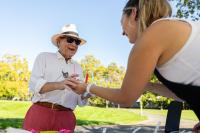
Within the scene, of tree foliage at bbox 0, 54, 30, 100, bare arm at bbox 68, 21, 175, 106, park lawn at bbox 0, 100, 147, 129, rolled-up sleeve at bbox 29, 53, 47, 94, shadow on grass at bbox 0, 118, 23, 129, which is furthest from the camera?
tree foliage at bbox 0, 54, 30, 100

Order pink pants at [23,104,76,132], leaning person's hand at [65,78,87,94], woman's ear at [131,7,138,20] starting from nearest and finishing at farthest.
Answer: woman's ear at [131,7,138,20]
leaning person's hand at [65,78,87,94]
pink pants at [23,104,76,132]

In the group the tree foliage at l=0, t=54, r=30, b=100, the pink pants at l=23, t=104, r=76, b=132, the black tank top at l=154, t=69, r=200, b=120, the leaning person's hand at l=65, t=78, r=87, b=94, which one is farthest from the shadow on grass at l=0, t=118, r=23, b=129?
the tree foliage at l=0, t=54, r=30, b=100

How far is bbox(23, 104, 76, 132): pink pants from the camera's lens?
12.3 feet

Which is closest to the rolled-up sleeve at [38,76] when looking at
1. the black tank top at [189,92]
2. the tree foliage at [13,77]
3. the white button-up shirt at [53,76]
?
the white button-up shirt at [53,76]

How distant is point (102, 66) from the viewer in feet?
204

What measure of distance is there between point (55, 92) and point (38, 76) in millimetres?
226

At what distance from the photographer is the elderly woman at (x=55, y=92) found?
3766 millimetres

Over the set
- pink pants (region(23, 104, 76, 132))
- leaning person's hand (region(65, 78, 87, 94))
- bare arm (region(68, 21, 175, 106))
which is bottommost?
pink pants (region(23, 104, 76, 132))

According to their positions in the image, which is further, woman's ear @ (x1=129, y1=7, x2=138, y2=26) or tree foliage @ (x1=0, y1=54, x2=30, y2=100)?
tree foliage @ (x1=0, y1=54, x2=30, y2=100)

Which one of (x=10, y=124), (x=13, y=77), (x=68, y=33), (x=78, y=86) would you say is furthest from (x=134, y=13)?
(x=13, y=77)

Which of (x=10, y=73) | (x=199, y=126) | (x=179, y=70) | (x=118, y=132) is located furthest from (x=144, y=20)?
(x=10, y=73)

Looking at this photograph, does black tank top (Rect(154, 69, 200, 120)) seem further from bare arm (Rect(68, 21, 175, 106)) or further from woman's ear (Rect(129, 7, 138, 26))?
woman's ear (Rect(129, 7, 138, 26))

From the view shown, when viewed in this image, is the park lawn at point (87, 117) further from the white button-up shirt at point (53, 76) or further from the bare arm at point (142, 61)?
the bare arm at point (142, 61)

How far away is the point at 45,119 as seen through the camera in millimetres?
3775
